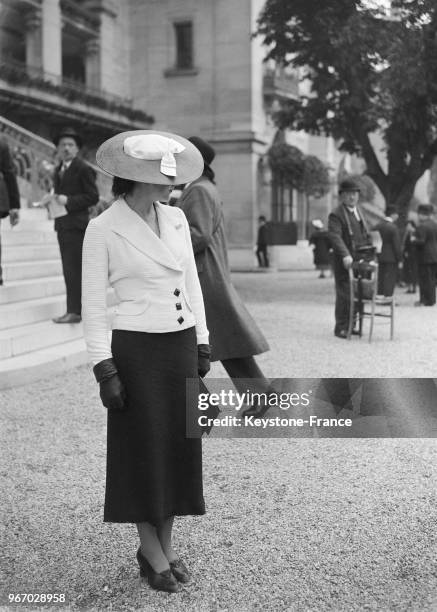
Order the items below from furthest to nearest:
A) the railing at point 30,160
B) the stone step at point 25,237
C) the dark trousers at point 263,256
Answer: the dark trousers at point 263,256 → the railing at point 30,160 → the stone step at point 25,237

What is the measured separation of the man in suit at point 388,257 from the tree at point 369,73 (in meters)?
2.87

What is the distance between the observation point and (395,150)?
18750 mm

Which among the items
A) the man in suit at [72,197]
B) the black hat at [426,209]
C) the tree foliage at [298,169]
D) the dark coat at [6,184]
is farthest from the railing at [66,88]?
the man in suit at [72,197]

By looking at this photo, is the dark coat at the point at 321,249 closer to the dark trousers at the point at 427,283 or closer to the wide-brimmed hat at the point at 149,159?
the dark trousers at the point at 427,283

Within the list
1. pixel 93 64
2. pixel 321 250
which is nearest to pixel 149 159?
pixel 321 250

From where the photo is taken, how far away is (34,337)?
334 inches

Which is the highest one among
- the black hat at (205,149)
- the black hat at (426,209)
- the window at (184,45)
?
the window at (184,45)

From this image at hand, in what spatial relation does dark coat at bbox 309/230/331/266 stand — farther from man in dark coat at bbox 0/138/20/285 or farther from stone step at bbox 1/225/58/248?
man in dark coat at bbox 0/138/20/285

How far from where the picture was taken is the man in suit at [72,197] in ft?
28.7

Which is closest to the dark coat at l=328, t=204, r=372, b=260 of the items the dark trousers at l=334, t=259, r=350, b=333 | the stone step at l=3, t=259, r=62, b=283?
the dark trousers at l=334, t=259, r=350, b=333

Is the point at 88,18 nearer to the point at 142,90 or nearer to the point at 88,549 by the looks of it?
the point at 142,90

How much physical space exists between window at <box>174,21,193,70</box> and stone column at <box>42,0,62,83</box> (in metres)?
5.95

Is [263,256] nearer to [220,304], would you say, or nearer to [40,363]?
[40,363]

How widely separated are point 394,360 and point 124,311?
19.5ft
